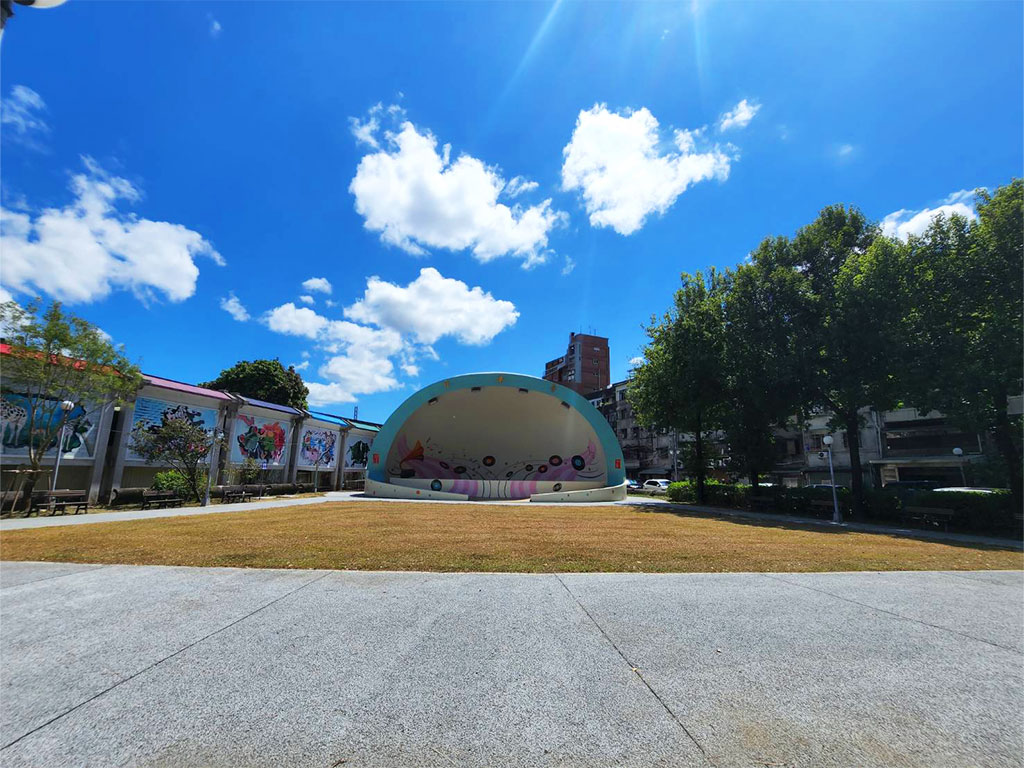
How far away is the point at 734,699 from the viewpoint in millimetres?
3113

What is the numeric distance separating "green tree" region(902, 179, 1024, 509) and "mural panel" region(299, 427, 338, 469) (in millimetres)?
34297

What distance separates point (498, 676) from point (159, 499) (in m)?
21.5

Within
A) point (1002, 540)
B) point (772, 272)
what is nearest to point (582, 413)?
point (772, 272)

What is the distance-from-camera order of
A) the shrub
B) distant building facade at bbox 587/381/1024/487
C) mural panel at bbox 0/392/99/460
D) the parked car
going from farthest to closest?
the parked car
distant building facade at bbox 587/381/1024/487
the shrub
mural panel at bbox 0/392/99/460

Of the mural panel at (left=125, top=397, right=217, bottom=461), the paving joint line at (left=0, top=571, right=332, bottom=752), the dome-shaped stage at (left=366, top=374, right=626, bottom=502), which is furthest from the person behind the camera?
the dome-shaped stage at (left=366, top=374, right=626, bottom=502)

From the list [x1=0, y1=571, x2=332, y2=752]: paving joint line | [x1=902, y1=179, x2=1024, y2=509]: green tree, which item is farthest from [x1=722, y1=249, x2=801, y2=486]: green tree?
[x1=0, y1=571, x2=332, y2=752]: paving joint line

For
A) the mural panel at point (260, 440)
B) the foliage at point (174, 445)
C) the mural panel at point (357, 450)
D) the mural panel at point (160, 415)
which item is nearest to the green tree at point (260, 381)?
the mural panel at point (357, 450)

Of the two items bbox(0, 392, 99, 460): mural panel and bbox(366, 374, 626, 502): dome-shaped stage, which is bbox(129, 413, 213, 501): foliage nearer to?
bbox(0, 392, 99, 460): mural panel

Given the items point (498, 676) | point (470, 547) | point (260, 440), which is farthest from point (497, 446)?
point (498, 676)

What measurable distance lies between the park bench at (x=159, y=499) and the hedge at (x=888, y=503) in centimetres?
2691

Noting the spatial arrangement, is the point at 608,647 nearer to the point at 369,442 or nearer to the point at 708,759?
the point at 708,759

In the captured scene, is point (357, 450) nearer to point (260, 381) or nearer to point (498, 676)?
point (260, 381)

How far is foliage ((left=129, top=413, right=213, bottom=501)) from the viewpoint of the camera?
20.8 m

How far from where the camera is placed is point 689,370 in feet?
80.9
